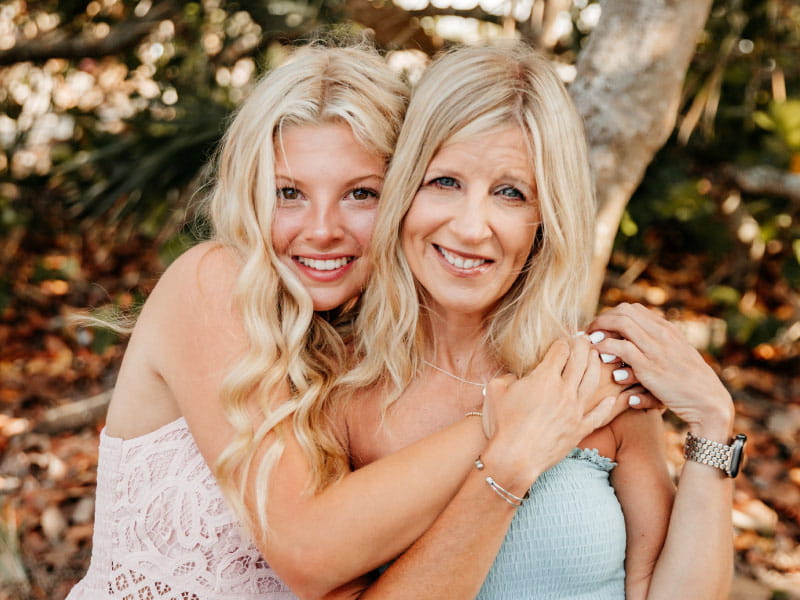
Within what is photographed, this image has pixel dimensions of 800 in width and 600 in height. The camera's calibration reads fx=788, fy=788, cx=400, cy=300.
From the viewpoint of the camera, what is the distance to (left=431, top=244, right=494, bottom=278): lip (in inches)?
81.0

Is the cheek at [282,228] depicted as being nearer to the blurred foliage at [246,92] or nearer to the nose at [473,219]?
the nose at [473,219]

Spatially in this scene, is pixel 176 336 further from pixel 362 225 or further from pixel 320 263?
pixel 362 225

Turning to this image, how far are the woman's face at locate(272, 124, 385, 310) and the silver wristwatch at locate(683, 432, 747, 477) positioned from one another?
1028 mm

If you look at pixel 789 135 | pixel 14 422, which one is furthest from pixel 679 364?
pixel 14 422

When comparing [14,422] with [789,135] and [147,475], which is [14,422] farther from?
[789,135]

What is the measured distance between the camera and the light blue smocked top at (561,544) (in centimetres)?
202

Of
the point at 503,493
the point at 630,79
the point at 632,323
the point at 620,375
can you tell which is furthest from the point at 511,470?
the point at 630,79

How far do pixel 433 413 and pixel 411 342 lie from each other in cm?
21

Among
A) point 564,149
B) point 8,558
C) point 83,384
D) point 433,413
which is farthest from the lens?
point 83,384

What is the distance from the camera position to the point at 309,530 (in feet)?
6.07

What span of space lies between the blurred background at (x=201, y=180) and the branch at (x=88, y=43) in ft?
0.05

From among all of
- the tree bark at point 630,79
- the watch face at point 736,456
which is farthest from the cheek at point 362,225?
the watch face at point 736,456

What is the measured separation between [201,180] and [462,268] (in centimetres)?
199

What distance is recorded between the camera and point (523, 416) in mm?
1940
